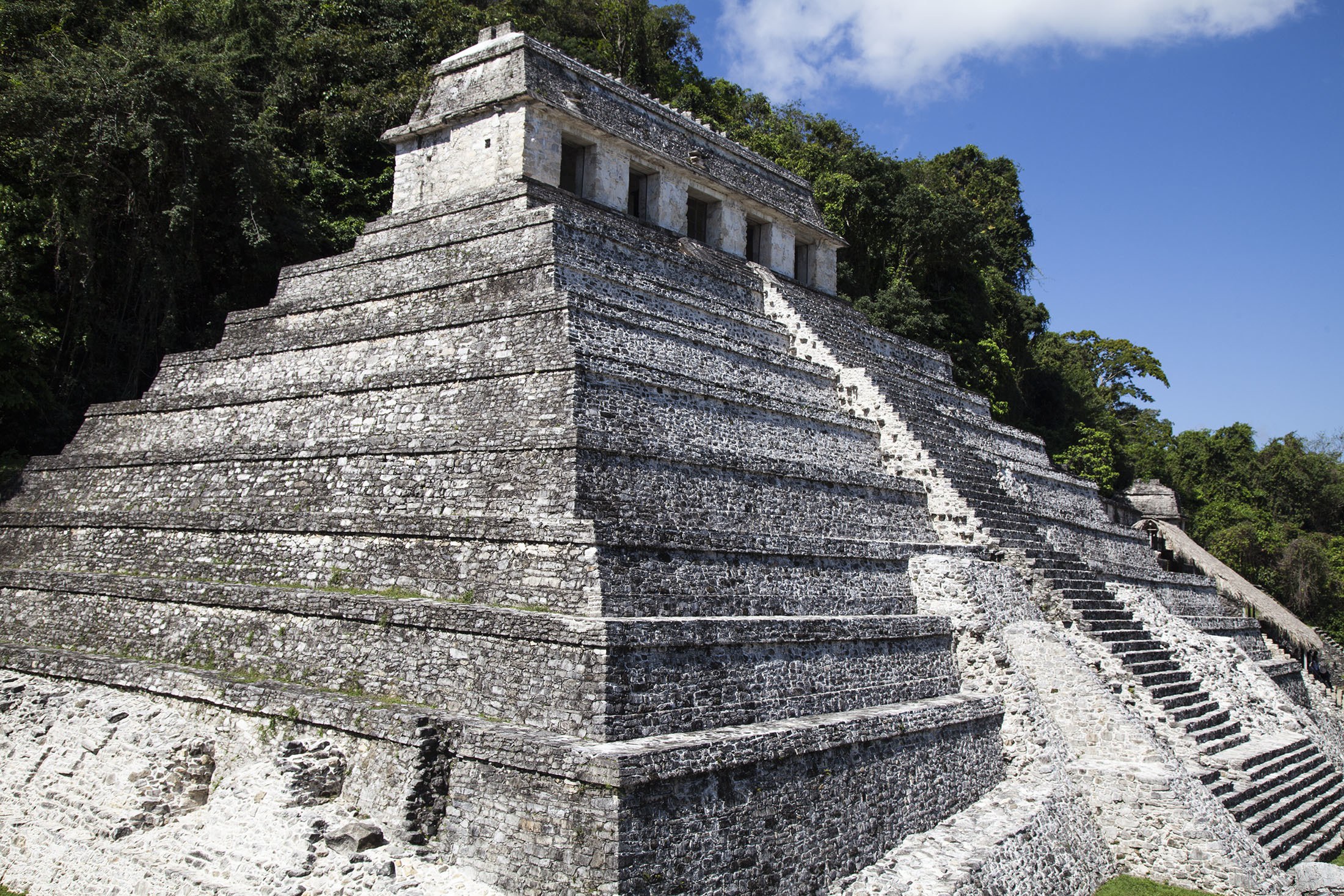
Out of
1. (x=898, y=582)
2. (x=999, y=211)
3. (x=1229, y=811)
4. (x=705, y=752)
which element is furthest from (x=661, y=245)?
(x=999, y=211)

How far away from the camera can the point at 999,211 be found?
4125 centimetres

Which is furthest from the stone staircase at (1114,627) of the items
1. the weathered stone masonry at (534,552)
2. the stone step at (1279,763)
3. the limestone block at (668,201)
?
the limestone block at (668,201)

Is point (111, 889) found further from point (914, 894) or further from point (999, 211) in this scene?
point (999, 211)

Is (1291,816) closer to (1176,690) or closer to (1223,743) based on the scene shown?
(1223,743)

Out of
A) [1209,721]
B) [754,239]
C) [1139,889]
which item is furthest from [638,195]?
[1139,889]

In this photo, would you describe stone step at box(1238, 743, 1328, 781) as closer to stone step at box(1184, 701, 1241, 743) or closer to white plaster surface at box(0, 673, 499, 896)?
stone step at box(1184, 701, 1241, 743)

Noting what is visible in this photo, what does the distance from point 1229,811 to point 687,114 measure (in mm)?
14549

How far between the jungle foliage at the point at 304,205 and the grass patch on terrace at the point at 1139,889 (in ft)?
52.8

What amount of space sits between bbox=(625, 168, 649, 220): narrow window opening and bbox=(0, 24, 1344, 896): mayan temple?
132cm

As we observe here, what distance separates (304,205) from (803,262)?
10865 millimetres

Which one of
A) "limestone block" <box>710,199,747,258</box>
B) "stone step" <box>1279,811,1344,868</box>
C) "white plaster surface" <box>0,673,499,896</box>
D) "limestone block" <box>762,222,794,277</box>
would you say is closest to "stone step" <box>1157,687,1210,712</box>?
"stone step" <box>1279,811,1344,868</box>

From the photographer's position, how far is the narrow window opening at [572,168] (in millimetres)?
17219

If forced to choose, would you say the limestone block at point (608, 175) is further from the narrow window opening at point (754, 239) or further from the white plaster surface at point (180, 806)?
the white plaster surface at point (180, 806)

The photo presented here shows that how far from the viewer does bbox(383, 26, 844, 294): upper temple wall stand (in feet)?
52.4
